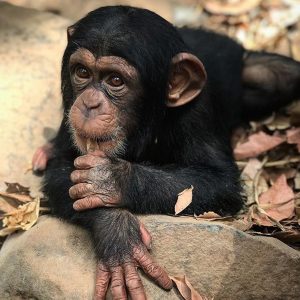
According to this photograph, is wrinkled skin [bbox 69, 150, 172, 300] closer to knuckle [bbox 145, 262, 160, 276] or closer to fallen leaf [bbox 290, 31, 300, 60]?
knuckle [bbox 145, 262, 160, 276]

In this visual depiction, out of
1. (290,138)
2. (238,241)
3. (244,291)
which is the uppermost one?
(290,138)

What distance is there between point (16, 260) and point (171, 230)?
1160 mm

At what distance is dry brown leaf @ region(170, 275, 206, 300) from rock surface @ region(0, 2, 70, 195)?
2123 millimetres

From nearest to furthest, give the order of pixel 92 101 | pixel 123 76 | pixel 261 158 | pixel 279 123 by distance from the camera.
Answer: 1. pixel 92 101
2. pixel 123 76
3. pixel 261 158
4. pixel 279 123

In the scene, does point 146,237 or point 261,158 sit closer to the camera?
point 146,237

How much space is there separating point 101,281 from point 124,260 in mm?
214

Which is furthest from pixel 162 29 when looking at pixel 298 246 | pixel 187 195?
pixel 298 246

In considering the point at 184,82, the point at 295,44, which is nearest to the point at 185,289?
the point at 184,82

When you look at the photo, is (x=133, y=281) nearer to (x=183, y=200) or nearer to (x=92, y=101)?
(x=183, y=200)

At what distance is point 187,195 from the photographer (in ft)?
17.5

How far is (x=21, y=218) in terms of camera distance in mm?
5465

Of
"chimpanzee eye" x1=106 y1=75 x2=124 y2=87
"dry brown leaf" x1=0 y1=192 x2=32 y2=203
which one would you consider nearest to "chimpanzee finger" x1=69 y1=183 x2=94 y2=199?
"chimpanzee eye" x1=106 y1=75 x2=124 y2=87

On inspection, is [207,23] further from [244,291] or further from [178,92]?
[244,291]

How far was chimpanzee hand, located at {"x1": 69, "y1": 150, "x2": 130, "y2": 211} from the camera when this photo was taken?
4.93 m
